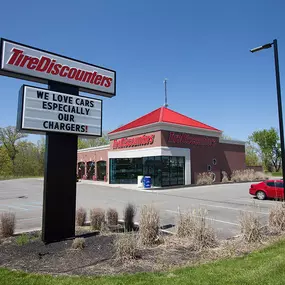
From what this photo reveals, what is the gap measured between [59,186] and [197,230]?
13.4ft

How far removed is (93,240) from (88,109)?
13.3 feet

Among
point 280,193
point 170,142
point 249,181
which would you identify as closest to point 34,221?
point 280,193

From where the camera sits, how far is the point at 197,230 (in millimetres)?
7090

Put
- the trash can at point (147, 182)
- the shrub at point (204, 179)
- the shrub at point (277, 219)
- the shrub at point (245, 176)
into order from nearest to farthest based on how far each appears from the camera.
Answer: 1. the shrub at point (277, 219)
2. the trash can at point (147, 182)
3. the shrub at point (204, 179)
4. the shrub at point (245, 176)

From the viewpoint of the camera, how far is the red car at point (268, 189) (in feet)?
58.7

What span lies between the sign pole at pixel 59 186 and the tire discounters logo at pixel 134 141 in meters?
21.6

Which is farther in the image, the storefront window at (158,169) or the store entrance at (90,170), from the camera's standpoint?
the store entrance at (90,170)

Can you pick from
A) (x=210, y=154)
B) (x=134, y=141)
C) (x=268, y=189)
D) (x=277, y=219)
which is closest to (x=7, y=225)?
(x=277, y=219)

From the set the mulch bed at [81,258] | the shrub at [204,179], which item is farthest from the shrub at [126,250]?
the shrub at [204,179]

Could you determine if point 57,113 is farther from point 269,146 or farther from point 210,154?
point 269,146

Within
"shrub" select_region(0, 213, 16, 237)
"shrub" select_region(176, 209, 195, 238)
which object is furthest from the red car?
"shrub" select_region(0, 213, 16, 237)

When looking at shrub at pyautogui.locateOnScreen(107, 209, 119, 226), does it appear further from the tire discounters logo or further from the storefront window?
the tire discounters logo

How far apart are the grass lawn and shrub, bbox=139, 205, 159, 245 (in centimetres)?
198

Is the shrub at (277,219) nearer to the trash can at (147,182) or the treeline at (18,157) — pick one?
the trash can at (147,182)
